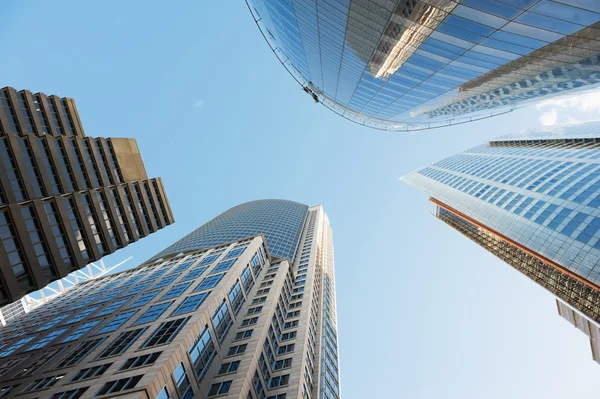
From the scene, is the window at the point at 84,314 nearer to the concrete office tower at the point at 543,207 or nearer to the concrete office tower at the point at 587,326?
the concrete office tower at the point at 543,207

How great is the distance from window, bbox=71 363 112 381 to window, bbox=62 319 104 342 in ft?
49.1

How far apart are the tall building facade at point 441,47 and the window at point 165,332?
3307cm

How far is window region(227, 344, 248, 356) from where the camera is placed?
42125mm

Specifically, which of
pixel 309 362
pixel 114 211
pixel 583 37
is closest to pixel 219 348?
pixel 309 362

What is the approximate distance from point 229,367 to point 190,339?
756 cm

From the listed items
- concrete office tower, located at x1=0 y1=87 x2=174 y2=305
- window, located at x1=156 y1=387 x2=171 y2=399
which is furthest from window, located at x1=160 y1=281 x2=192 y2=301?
window, located at x1=156 y1=387 x2=171 y2=399

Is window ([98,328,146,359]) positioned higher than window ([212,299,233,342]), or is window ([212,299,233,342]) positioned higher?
window ([98,328,146,359])

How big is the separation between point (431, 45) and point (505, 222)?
5112 cm

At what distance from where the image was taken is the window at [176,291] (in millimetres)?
49050

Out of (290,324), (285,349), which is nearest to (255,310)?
(285,349)

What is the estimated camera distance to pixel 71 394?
2875 cm

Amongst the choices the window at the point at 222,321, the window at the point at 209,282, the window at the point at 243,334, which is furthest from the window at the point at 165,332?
the window at the point at 243,334

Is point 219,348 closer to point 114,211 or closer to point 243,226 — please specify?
point 114,211

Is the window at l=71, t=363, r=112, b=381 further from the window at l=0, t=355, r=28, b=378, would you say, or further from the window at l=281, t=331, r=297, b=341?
the window at l=281, t=331, r=297, b=341
